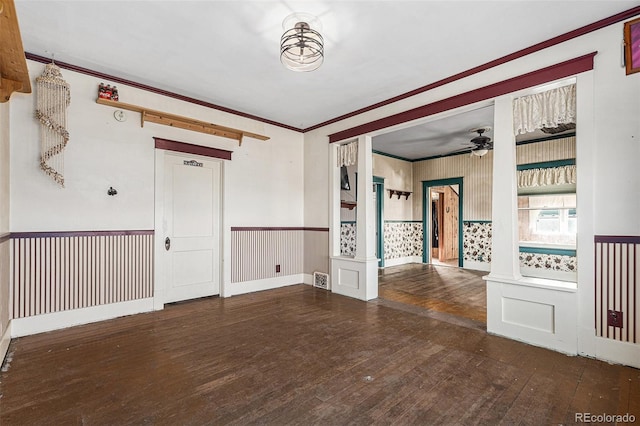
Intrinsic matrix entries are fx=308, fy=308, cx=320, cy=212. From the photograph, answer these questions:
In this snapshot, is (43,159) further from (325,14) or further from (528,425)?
(528,425)

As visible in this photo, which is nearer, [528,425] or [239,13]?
[528,425]

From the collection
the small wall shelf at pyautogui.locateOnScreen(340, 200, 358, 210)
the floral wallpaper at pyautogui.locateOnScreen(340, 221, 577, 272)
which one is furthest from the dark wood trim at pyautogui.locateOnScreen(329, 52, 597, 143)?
the floral wallpaper at pyautogui.locateOnScreen(340, 221, 577, 272)

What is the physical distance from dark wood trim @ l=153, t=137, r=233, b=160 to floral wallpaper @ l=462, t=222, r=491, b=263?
5.75 m

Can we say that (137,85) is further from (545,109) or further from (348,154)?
(545,109)

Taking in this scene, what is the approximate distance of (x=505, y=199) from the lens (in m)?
3.23

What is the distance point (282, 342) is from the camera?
302 cm

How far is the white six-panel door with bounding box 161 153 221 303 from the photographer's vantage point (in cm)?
434

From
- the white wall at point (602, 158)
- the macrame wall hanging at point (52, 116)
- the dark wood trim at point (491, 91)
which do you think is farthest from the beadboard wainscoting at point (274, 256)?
the white wall at point (602, 158)

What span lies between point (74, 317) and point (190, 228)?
167cm

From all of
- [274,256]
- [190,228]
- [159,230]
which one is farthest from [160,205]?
[274,256]

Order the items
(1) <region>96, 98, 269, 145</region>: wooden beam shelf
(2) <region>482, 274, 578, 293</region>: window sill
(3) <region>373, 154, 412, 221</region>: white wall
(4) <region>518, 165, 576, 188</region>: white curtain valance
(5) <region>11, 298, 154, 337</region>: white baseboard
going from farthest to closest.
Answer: (3) <region>373, 154, 412, 221</region>: white wall
(4) <region>518, 165, 576, 188</region>: white curtain valance
(1) <region>96, 98, 269, 145</region>: wooden beam shelf
(5) <region>11, 298, 154, 337</region>: white baseboard
(2) <region>482, 274, 578, 293</region>: window sill

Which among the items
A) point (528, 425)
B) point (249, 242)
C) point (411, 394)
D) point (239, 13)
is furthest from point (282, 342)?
point (239, 13)

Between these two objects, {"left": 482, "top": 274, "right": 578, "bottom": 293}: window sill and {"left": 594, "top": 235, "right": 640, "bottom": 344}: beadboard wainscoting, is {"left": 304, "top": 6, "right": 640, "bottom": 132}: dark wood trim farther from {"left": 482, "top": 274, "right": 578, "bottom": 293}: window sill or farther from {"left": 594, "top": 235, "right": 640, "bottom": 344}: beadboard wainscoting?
{"left": 482, "top": 274, "right": 578, "bottom": 293}: window sill

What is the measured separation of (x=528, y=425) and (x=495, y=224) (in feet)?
A: 6.50
